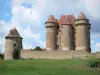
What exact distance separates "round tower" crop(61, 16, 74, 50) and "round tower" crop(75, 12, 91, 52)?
4.82 feet

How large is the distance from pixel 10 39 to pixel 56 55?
12.5 meters

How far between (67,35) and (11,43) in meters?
13.3

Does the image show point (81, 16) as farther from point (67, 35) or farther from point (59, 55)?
point (59, 55)

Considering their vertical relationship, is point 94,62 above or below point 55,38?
below

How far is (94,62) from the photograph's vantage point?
5431 cm

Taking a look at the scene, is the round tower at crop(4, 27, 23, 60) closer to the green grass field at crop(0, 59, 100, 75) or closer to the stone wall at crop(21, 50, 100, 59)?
the stone wall at crop(21, 50, 100, 59)

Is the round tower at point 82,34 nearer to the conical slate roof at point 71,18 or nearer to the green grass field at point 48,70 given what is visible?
the conical slate roof at point 71,18

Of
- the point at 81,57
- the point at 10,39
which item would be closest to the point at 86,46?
the point at 81,57

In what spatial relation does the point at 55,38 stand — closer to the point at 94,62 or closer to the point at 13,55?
the point at 13,55

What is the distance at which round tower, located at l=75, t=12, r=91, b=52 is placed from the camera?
260 ft

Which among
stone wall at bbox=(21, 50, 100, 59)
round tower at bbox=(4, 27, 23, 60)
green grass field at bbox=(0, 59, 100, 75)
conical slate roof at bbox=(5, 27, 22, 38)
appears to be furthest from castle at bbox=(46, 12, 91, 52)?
green grass field at bbox=(0, 59, 100, 75)

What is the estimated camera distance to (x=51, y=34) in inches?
3263

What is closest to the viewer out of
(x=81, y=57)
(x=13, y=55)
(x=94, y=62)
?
(x=94, y=62)

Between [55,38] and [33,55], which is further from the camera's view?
[55,38]
